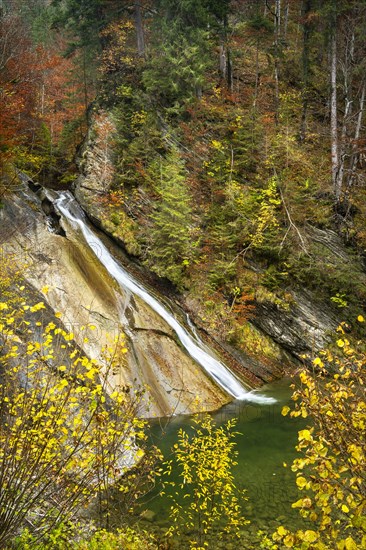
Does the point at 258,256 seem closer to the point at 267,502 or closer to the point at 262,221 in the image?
the point at 262,221

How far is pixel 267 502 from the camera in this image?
25.9 feet

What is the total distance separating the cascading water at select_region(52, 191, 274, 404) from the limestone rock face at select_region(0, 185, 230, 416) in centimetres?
45

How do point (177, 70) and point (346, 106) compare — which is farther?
point (177, 70)

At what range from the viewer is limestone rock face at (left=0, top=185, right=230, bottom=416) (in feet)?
40.8

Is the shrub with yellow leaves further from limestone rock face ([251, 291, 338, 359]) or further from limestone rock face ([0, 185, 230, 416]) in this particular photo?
limestone rock face ([251, 291, 338, 359])

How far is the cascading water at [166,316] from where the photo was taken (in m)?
14.1

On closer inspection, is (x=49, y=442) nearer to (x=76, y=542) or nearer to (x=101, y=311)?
(x=76, y=542)

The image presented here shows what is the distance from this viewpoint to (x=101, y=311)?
13.4m

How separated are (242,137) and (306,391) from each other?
18444mm

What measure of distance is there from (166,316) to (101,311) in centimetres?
279

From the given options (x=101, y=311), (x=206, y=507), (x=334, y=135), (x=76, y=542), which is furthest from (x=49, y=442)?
(x=334, y=135)

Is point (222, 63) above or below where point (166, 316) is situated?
above

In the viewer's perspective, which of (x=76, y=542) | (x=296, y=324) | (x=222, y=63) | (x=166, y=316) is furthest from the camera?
(x=222, y=63)

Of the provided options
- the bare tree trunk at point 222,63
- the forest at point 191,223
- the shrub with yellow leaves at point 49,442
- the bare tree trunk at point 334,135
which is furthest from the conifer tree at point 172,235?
the shrub with yellow leaves at point 49,442
